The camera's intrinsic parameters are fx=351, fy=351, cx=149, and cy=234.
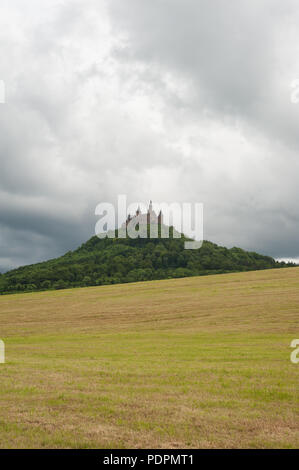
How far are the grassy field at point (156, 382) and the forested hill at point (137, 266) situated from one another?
52.2 metres

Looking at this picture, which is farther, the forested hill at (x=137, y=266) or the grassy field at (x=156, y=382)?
the forested hill at (x=137, y=266)

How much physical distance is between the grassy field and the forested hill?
52.2m

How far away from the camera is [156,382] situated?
13812 millimetres

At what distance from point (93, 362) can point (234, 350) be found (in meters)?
7.89

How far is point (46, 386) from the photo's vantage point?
13.5 metres

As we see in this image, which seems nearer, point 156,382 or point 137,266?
point 156,382

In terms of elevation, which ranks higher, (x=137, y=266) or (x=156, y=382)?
(x=137, y=266)

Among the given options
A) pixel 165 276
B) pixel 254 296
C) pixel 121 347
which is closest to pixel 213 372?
pixel 121 347

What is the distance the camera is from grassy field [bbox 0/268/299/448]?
8.84m

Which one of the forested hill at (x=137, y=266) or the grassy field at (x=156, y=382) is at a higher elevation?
the forested hill at (x=137, y=266)

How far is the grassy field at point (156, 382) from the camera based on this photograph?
8844 mm

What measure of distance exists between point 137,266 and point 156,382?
87.8 m

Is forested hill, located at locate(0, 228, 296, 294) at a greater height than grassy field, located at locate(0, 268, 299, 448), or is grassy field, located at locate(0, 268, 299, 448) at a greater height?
forested hill, located at locate(0, 228, 296, 294)

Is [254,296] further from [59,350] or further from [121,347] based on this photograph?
[59,350]
